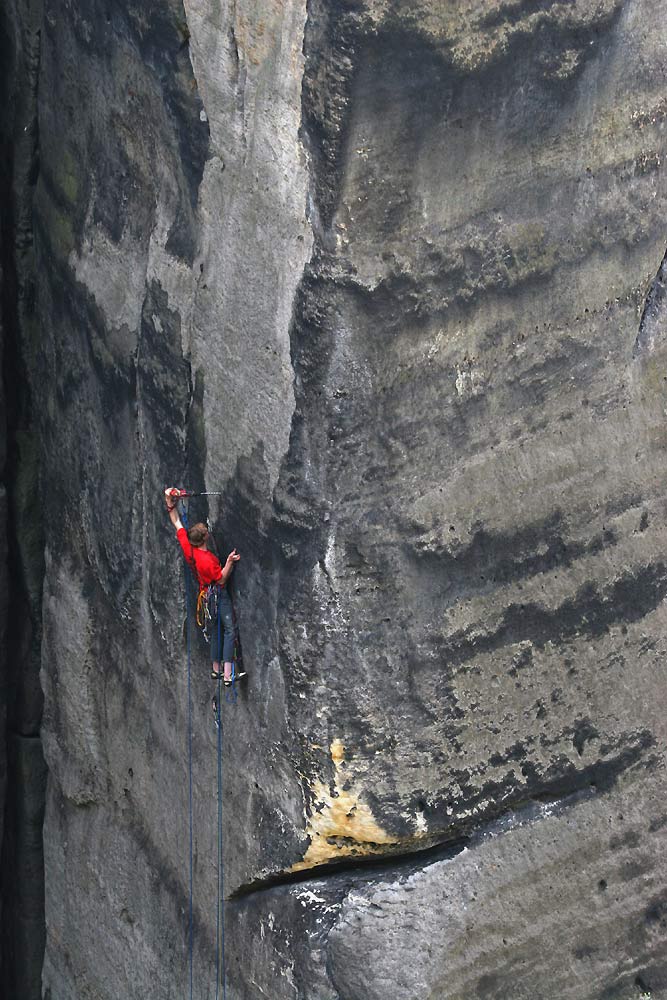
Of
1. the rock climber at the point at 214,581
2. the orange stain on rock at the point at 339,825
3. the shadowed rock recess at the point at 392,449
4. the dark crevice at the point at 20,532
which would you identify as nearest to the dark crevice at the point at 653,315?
the shadowed rock recess at the point at 392,449

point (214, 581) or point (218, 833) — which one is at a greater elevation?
point (214, 581)

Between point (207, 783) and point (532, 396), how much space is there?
141cm

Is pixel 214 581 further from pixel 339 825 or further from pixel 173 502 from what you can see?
pixel 339 825

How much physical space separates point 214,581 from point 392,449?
2.05 feet

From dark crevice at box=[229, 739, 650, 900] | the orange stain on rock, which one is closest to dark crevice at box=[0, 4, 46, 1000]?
dark crevice at box=[229, 739, 650, 900]

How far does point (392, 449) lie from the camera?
4246mm

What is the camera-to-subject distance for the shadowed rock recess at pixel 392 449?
4102 millimetres

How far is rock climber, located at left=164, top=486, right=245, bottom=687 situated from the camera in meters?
4.52

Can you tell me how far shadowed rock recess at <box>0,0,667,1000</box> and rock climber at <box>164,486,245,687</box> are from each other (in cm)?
5

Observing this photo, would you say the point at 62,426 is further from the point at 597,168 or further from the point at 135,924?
the point at 597,168

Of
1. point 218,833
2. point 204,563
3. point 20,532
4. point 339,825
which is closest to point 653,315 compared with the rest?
point 204,563

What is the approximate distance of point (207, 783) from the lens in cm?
486

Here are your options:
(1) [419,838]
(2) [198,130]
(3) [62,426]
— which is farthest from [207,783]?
(2) [198,130]

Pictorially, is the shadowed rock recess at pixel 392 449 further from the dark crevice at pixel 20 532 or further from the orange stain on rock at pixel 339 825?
the dark crevice at pixel 20 532
